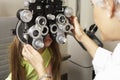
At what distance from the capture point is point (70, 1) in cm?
189

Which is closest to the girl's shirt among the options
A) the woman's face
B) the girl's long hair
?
the girl's long hair

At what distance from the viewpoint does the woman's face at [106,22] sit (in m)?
0.77

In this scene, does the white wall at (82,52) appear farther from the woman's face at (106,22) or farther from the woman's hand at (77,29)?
the woman's face at (106,22)

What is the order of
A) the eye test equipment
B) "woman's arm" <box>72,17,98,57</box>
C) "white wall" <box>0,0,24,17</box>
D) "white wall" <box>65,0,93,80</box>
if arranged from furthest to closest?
"white wall" <box>65,0,93,80</box> → "white wall" <box>0,0,24,17</box> → "woman's arm" <box>72,17,98,57</box> → the eye test equipment

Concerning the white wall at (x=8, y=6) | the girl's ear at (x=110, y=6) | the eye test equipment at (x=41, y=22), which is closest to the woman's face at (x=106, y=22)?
the girl's ear at (x=110, y=6)

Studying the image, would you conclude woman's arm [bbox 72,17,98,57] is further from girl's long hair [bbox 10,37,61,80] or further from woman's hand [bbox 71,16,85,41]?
girl's long hair [bbox 10,37,61,80]

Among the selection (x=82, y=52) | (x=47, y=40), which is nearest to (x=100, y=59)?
(x=47, y=40)

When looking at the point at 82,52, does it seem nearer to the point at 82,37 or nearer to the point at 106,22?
the point at 82,37

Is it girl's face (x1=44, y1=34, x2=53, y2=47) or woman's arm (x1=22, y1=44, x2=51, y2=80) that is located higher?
girl's face (x1=44, y1=34, x2=53, y2=47)

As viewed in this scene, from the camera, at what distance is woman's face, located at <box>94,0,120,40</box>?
768mm

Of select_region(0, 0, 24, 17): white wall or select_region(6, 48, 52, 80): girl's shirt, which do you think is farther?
select_region(0, 0, 24, 17): white wall

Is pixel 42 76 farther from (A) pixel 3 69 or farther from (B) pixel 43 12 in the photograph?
(A) pixel 3 69

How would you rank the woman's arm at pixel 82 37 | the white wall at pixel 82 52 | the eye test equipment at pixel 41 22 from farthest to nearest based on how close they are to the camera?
the white wall at pixel 82 52, the woman's arm at pixel 82 37, the eye test equipment at pixel 41 22

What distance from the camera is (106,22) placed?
2.58 feet
